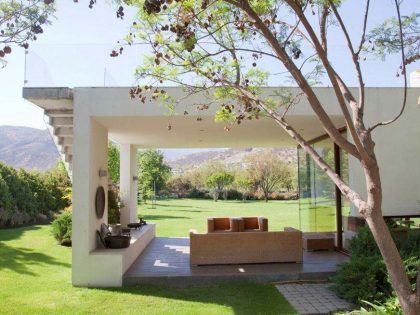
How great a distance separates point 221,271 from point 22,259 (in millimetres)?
5565

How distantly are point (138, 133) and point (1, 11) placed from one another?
742cm

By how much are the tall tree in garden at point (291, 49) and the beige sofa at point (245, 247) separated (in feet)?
12.3

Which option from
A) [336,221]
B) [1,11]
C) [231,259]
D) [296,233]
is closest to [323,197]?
[336,221]

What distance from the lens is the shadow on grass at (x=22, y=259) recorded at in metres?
10.6

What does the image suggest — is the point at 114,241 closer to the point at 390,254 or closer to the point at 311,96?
the point at 311,96

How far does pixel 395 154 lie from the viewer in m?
9.44

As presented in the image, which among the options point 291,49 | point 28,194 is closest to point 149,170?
point 28,194

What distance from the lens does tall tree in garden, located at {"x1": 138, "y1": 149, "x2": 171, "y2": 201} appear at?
38.1 m

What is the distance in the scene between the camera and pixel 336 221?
11.8 metres

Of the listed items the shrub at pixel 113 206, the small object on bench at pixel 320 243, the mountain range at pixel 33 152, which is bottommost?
the small object on bench at pixel 320 243

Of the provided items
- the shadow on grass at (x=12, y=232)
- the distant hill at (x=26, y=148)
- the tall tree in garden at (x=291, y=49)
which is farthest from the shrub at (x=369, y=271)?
the distant hill at (x=26, y=148)

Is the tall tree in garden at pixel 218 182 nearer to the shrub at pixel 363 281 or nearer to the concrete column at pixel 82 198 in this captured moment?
the concrete column at pixel 82 198

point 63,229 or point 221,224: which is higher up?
point 221,224

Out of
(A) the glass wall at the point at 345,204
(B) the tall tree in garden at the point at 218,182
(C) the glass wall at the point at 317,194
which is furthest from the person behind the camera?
(B) the tall tree in garden at the point at 218,182
